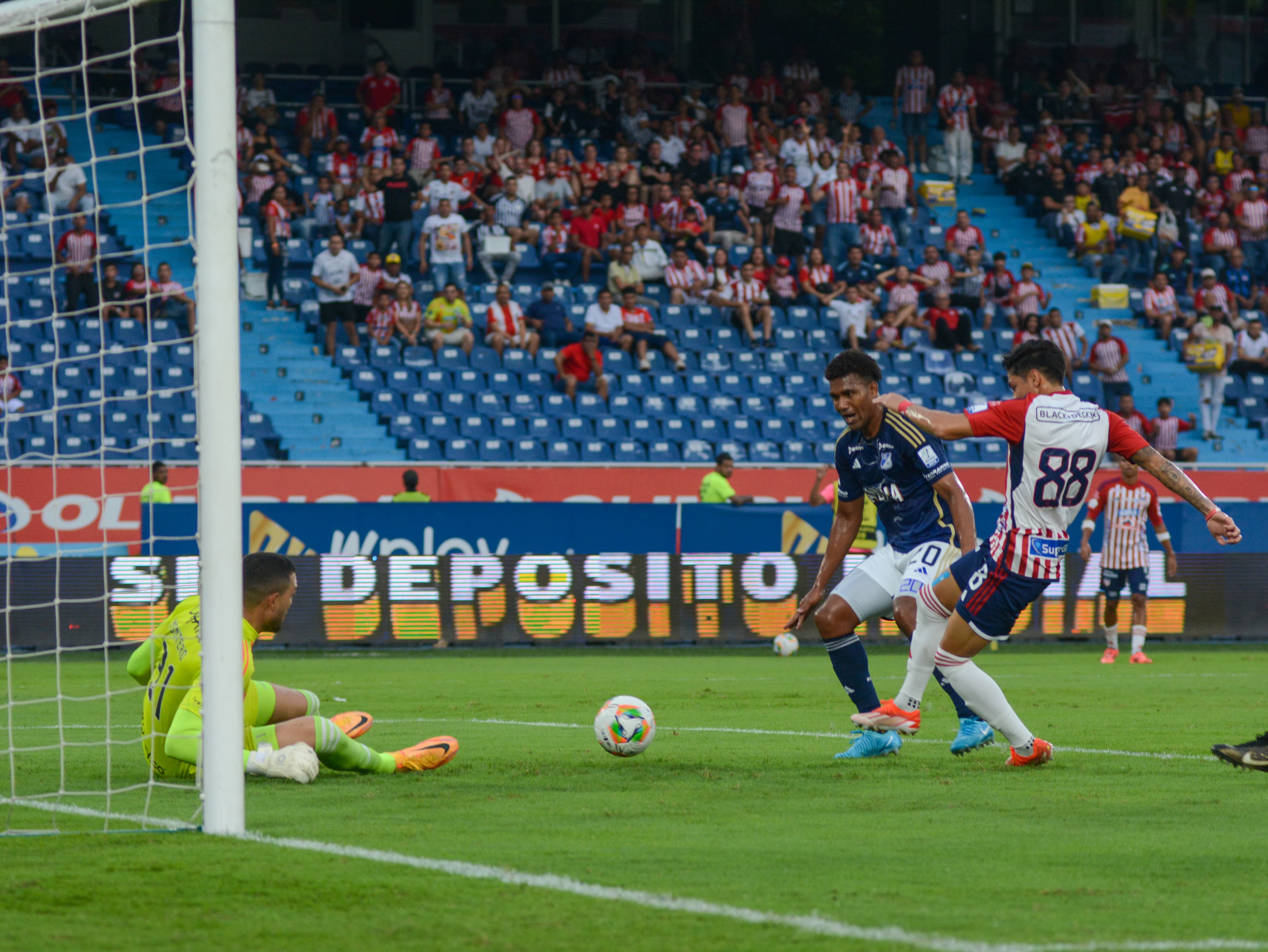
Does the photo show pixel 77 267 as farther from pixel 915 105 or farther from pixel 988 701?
pixel 915 105

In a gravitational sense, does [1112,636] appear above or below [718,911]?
below

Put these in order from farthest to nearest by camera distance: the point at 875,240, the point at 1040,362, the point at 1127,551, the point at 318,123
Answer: the point at 875,240 → the point at 318,123 → the point at 1127,551 → the point at 1040,362

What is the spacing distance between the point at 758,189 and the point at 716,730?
61.4ft

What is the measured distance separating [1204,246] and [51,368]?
1934 cm

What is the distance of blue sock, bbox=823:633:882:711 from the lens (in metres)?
8.75

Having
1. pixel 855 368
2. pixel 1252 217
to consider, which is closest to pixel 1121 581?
pixel 855 368

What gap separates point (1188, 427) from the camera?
2509cm

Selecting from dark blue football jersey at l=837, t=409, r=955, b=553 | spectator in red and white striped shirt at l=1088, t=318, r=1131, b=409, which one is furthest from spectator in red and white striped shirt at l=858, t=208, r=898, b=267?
dark blue football jersey at l=837, t=409, r=955, b=553

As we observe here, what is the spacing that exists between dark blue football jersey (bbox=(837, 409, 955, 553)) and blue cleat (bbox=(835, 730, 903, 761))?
107 centimetres

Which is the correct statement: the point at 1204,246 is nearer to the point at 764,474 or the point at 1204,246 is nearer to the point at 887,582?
the point at 764,474

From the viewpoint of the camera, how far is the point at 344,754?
7477 mm

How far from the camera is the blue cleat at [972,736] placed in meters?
8.52

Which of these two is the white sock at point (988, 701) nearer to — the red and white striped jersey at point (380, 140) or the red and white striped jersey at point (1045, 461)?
the red and white striped jersey at point (1045, 461)

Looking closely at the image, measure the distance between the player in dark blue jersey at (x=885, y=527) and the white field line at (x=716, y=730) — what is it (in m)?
0.57
